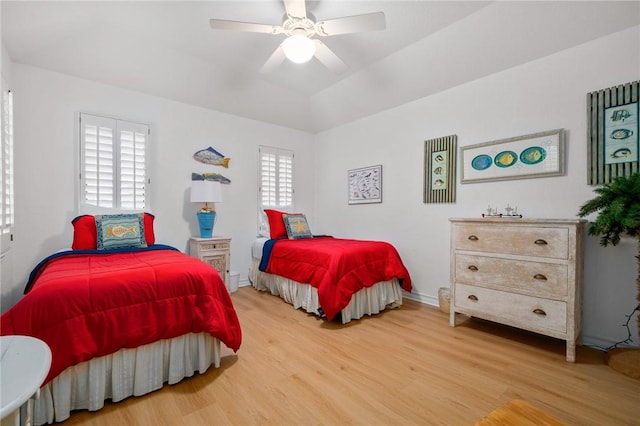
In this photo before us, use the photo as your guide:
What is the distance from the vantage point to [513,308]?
7.68 feet

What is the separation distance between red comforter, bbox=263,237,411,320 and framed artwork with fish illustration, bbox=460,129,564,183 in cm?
127

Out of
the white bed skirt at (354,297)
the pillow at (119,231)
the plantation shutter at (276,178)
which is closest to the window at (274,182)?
the plantation shutter at (276,178)

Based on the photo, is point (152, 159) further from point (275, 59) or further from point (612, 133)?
point (612, 133)

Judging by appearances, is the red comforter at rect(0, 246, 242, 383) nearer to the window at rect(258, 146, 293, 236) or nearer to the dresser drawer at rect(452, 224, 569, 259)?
→ the dresser drawer at rect(452, 224, 569, 259)

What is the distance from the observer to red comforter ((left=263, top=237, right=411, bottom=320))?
→ 106 inches

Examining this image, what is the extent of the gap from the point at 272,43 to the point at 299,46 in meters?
0.99

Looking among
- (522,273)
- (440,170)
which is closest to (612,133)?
(522,273)

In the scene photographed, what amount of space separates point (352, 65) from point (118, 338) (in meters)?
3.40

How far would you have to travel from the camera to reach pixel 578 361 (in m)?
2.08

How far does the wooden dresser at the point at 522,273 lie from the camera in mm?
2104

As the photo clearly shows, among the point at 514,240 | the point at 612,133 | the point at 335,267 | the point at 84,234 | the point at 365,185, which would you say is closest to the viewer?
the point at 612,133

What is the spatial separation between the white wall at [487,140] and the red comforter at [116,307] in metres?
2.51

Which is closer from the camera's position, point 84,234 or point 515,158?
point 84,234

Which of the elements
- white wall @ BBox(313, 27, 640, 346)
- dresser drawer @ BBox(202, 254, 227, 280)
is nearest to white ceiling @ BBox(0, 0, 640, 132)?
white wall @ BBox(313, 27, 640, 346)
